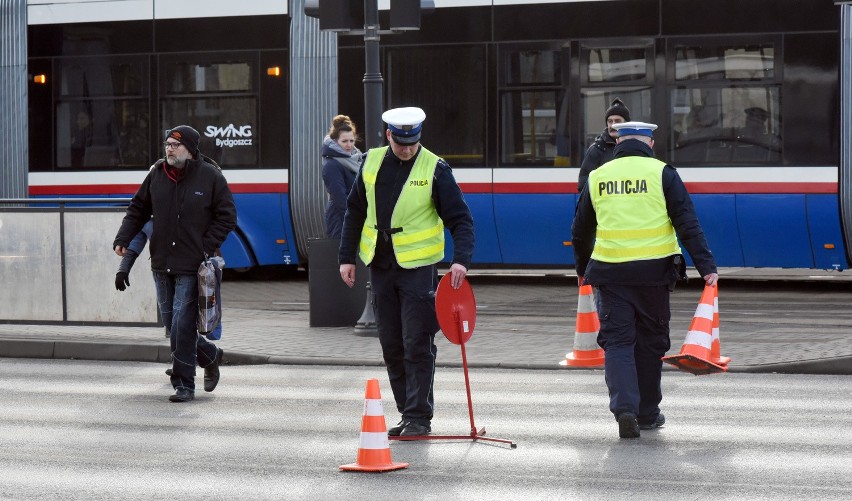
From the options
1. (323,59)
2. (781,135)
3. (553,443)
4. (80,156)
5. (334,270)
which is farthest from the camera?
(80,156)

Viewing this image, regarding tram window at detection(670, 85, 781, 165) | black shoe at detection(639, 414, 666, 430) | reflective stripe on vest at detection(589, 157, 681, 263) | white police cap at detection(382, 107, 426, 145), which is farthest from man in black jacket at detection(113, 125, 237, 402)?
tram window at detection(670, 85, 781, 165)

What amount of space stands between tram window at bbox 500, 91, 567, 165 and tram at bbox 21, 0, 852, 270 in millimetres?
20

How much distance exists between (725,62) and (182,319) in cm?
799

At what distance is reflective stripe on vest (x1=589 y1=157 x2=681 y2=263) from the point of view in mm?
8289

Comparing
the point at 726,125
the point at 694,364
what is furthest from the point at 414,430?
the point at 726,125

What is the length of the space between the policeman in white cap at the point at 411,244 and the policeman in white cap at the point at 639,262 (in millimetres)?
768

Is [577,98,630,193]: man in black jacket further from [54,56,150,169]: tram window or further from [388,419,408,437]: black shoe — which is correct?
[54,56,150,169]: tram window

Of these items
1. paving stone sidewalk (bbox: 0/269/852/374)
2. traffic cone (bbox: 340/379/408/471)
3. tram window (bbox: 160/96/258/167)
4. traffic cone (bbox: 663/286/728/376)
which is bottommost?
paving stone sidewalk (bbox: 0/269/852/374)

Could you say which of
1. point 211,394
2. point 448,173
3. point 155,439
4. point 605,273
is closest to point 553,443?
point 605,273

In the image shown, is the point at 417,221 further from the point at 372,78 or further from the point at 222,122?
the point at 222,122

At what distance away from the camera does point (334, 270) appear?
43.3 feet

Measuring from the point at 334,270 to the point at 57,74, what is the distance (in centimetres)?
693

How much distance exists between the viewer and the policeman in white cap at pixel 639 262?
27.1ft

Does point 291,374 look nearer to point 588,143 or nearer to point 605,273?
point 605,273
